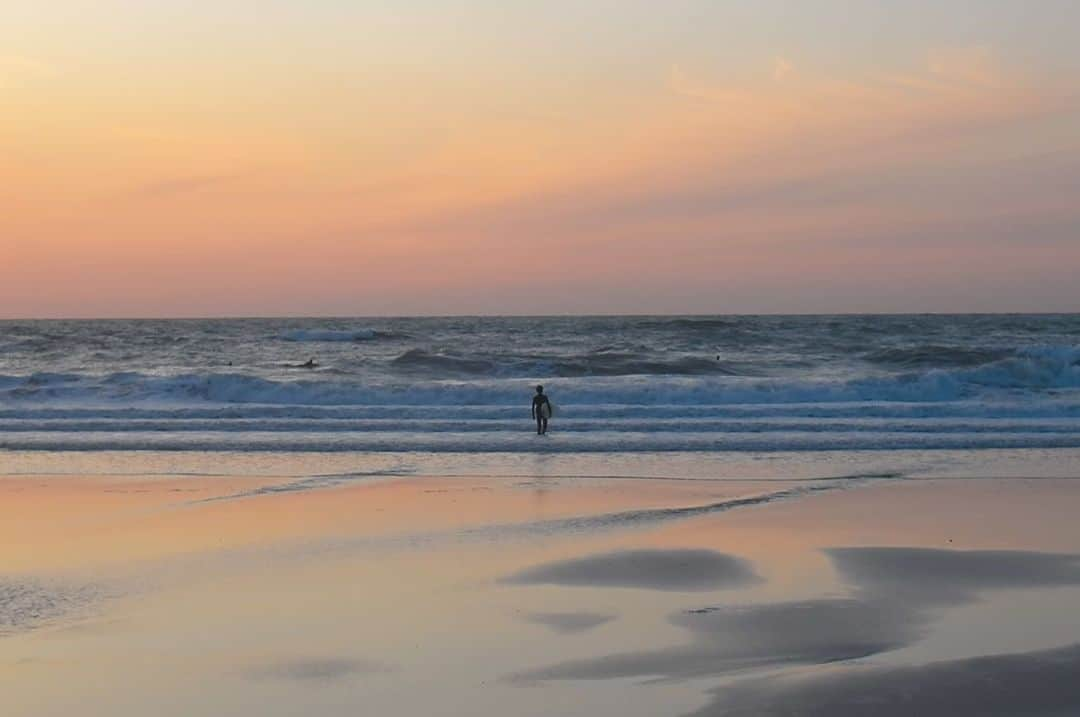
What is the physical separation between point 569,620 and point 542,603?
0.59m

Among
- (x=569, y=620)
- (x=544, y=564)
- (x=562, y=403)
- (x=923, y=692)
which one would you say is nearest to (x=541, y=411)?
(x=562, y=403)

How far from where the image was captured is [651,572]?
11602 millimetres

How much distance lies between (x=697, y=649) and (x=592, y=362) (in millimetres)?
45223

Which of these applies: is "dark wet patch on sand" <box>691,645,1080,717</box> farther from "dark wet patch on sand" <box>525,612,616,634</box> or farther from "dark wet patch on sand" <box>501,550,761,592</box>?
"dark wet patch on sand" <box>501,550,761,592</box>

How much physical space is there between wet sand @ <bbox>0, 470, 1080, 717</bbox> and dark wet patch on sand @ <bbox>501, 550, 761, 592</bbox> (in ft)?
0.15

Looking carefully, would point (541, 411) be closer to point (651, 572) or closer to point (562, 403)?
point (562, 403)

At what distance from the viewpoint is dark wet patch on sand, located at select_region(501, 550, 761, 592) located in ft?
36.5

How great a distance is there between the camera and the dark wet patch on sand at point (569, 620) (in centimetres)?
955

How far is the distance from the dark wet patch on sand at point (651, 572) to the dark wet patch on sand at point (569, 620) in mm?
1085

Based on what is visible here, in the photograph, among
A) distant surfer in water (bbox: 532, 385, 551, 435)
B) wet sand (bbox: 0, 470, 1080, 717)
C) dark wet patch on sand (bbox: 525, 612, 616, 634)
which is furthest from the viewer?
distant surfer in water (bbox: 532, 385, 551, 435)

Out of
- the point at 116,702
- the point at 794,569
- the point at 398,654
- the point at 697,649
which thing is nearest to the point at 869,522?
the point at 794,569

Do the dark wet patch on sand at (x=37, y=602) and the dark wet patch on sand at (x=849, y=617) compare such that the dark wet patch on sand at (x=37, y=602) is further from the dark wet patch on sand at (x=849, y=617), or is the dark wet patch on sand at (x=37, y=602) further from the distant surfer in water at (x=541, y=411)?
the distant surfer in water at (x=541, y=411)

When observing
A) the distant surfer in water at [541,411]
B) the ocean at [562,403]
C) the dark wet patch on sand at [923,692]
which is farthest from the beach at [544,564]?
the distant surfer in water at [541,411]

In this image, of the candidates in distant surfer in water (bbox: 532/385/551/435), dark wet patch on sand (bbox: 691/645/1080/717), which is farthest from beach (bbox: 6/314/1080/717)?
distant surfer in water (bbox: 532/385/551/435)
